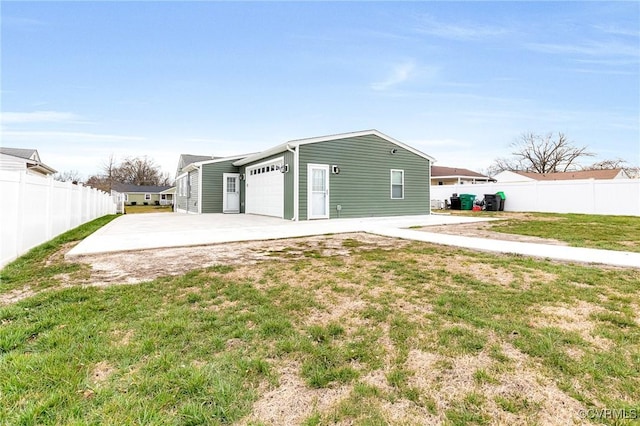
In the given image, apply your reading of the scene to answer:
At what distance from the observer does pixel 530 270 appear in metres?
4.21

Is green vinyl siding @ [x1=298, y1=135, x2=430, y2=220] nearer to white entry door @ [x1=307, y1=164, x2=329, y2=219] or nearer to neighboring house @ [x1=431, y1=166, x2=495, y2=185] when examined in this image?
white entry door @ [x1=307, y1=164, x2=329, y2=219]

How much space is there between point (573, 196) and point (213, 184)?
Answer: 735 inches

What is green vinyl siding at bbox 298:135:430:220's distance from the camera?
39.1 feet

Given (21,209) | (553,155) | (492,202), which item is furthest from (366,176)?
(553,155)

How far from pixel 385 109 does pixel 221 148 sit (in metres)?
20.3

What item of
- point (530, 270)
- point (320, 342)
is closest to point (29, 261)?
point (320, 342)

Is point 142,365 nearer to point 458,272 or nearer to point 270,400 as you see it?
point 270,400

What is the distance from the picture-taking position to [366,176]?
13031 mm

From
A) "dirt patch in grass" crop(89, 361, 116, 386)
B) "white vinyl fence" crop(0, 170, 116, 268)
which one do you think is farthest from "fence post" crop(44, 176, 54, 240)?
"dirt patch in grass" crop(89, 361, 116, 386)

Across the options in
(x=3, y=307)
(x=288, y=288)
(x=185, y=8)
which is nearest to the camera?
(x=3, y=307)

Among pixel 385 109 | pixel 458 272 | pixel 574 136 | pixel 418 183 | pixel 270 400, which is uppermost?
pixel 574 136

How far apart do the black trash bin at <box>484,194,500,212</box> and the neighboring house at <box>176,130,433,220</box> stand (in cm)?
544

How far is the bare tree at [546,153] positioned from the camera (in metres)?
36.7

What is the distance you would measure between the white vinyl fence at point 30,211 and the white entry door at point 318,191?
7.30 m
